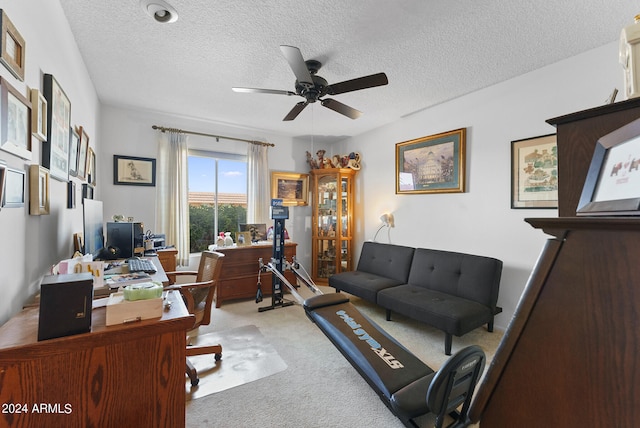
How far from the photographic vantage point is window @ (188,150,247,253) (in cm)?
428

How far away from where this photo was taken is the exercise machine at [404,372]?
1.39 metres

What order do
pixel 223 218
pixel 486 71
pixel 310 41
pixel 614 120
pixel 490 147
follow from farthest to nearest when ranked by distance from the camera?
pixel 223 218
pixel 490 147
pixel 486 71
pixel 310 41
pixel 614 120

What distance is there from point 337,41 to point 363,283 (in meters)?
2.69

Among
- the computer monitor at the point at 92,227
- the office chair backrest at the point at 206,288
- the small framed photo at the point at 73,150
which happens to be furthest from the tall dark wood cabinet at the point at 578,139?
the small framed photo at the point at 73,150

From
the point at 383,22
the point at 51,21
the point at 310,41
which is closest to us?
the point at 51,21

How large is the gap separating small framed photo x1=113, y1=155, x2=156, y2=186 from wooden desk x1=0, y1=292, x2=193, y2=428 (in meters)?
3.04

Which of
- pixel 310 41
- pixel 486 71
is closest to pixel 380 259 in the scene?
pixel 486 71

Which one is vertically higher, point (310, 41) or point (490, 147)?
point (310, 41)

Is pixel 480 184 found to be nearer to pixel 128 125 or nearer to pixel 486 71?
pixel 486 71

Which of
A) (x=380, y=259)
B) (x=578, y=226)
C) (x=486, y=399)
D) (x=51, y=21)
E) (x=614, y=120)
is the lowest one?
(x=380, y=259)

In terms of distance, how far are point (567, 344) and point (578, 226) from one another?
10.1 inches

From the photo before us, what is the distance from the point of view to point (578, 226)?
1.93 ft

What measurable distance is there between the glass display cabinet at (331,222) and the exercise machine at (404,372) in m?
2.38

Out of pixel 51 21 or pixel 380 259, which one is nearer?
pixel 51 21
